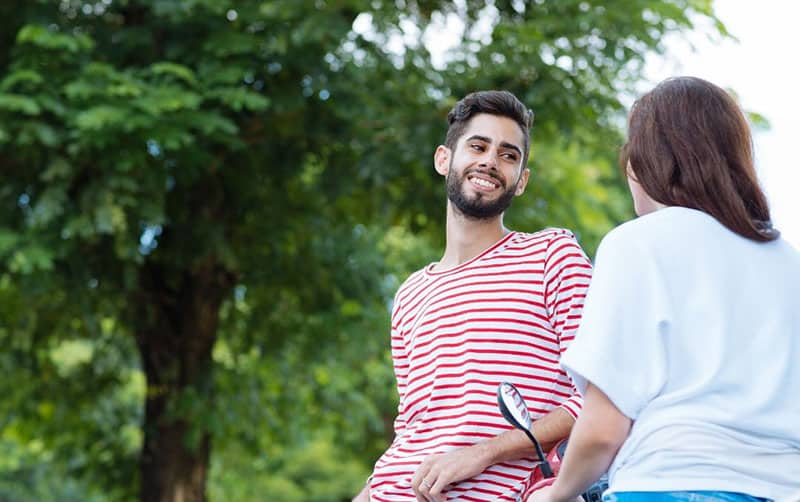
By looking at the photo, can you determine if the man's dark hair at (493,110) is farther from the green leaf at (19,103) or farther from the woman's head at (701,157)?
the green leaf at (19,103)

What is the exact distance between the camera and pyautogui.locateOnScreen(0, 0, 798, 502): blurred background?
8430 mm

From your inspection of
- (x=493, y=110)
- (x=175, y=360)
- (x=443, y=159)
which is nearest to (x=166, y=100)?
(x=175, y=360)

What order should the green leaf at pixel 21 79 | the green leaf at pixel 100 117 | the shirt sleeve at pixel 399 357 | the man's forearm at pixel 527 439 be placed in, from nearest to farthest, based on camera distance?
the man's forearm at pixel 527 439
the shirt sleeve at pixel 399 357
the green leaf at pixel 100 117
the green leaf at pixel 21 79

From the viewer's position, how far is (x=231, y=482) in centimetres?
1491

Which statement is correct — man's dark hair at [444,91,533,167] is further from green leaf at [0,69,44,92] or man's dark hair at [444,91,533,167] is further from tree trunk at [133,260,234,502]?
tree trunk at [133,260,234,502]

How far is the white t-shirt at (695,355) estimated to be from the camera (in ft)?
6.90

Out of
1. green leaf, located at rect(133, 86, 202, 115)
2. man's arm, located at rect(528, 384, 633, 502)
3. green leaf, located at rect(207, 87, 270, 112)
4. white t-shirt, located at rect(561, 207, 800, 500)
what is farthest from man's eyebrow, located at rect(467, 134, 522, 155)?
green leaf, located at rect(207, 87, 270, 112)

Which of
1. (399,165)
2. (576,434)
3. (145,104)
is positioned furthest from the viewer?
(399,165)

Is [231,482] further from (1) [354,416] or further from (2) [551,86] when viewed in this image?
(2) [551,86]

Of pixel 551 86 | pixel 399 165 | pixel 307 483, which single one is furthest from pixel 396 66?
pixel 307 483

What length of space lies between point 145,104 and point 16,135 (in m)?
1.02

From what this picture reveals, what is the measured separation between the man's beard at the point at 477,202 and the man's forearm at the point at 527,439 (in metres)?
0.56

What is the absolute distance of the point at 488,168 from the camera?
304 cm

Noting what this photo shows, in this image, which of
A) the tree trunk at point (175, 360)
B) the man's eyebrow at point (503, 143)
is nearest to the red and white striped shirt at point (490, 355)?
the man's eyebrow at point (503, 143)
